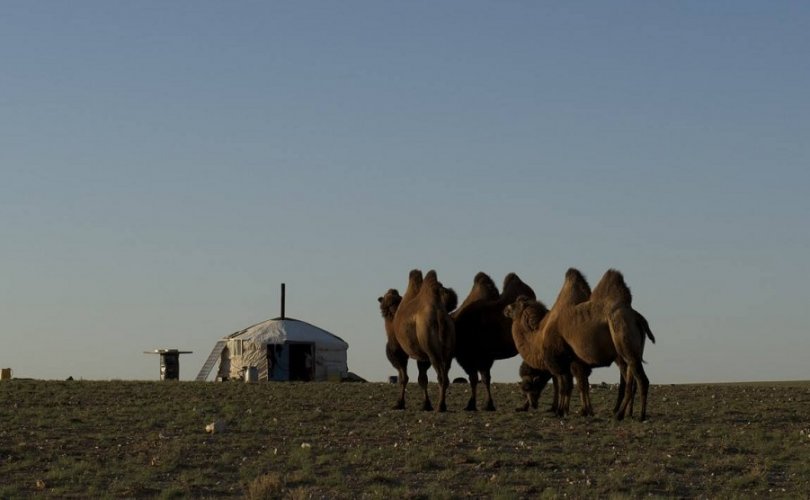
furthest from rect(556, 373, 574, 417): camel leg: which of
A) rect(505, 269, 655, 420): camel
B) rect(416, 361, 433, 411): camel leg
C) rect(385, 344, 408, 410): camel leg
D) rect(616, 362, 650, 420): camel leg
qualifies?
rect(385, 344, 408, 410): camel leg

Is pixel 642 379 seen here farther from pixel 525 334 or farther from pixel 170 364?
pixel 170 364

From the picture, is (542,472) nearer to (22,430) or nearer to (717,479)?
(717,479)

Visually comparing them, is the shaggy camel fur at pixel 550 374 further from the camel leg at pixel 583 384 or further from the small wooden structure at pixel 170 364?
the small wooden structure at pixel 170 364

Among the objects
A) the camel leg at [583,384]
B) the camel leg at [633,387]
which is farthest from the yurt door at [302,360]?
the camel leg at [633,387]

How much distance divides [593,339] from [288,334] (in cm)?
3721

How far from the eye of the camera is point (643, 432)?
750 inches

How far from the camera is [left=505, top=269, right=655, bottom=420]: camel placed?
20.4 metres

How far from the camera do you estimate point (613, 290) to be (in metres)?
20.8

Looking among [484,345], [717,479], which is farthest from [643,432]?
[484,345]

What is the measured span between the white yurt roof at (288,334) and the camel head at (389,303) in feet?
99.4

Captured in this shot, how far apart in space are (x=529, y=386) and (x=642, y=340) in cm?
361

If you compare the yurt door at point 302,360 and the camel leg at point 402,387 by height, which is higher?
the yurt door at point 302,360

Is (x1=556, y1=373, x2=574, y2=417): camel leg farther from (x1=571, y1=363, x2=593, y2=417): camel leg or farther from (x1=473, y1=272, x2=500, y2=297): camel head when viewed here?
(x1=473, y1=272, x2=500, y2=297): camel head

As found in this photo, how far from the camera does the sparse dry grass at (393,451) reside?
49.5 ft
